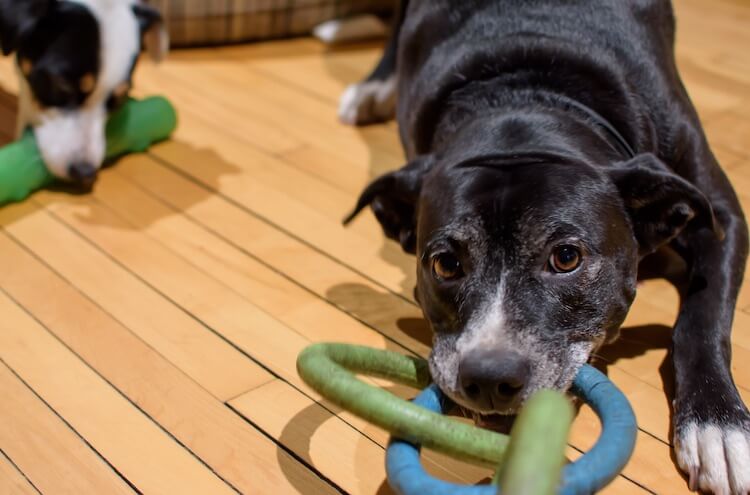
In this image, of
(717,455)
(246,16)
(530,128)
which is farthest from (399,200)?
(246,16)

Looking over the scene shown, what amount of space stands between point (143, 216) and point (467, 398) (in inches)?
54.8

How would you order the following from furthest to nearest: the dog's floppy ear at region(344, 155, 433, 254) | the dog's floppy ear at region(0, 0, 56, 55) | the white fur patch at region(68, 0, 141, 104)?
1. the white fur patch at region(68, 0, 141, 104)
2. the dog's floppy ear at region(0, 0, 56, 55)
3. the dog's floppy ear at region(344, 155, 433, 254)

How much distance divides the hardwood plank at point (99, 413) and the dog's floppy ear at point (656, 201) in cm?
91

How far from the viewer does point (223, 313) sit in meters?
2.22

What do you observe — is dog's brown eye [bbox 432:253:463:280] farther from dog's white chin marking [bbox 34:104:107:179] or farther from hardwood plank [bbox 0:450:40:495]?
dog's white chin marking [bbox 34:104:107:179]

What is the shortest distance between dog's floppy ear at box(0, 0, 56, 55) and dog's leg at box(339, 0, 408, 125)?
3.38ft

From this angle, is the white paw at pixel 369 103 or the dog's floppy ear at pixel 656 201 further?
the white paw at pixel 369 103

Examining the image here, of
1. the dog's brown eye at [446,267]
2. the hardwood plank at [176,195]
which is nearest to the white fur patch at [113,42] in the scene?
the hardwood plank at [176,195]

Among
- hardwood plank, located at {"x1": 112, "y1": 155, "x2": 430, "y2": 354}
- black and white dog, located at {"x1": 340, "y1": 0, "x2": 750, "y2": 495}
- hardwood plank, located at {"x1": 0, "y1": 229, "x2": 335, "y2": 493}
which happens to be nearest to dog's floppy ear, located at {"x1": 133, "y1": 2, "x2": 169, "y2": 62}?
hardwood plank, located at {"x1": 112, "y1": 155, "x2": 430, "y2": 354}

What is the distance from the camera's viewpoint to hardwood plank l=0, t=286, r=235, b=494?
1687 mm

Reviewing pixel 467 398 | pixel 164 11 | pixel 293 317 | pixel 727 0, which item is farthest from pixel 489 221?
Result: pixel 727 0

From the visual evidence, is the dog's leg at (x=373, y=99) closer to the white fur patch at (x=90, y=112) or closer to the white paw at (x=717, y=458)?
the white fur patch at (x=90, y=112)

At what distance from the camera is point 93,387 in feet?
6.35

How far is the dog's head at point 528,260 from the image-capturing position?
1.57 meters
